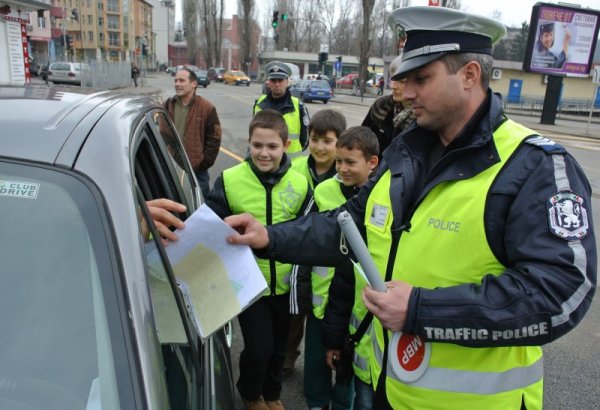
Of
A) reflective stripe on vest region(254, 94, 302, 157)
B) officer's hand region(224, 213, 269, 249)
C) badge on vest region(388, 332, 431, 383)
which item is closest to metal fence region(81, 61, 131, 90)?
reflective stripe on vest region(254, 94, 302, 157)

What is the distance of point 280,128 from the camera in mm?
2814

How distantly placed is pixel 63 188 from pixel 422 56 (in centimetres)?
102

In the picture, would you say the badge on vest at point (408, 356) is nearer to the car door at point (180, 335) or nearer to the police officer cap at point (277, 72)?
the car door at point (180, 335)

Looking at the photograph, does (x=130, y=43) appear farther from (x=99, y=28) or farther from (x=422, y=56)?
(x=422, y=56)

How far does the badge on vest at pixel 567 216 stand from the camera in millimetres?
1256

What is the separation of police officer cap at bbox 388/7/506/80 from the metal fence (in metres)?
26.9

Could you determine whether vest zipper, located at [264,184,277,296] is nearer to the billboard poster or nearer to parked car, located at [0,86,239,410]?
parked car, located at [0,86,239,410]

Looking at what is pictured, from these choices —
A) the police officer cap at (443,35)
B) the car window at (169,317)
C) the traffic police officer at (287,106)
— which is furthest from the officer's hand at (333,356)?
the traffic police officer at (287,106)

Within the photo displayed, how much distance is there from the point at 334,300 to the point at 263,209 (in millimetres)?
596

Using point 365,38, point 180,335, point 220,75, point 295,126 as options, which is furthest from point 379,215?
point 220,75

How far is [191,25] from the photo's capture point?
87.3m

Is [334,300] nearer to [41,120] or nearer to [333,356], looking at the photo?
[333,356]

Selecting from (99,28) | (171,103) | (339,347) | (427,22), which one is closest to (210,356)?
(339,347)

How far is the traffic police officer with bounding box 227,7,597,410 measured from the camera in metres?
1.27
